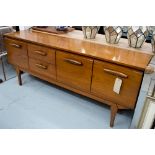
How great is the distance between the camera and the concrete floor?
151cm

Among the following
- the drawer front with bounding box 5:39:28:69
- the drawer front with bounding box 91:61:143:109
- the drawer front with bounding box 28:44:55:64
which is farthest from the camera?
the drawer front with bounding box 5:39:28:69

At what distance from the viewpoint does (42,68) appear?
162 centimetres

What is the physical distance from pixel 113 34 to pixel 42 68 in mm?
697

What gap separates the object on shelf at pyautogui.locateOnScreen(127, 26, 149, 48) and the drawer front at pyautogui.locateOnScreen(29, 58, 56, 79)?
0.68 m

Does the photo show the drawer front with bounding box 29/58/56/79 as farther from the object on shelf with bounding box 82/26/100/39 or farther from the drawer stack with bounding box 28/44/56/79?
the object on shelf with bounding box 82/26/100/39

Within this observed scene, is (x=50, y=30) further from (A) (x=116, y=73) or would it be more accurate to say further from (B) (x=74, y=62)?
(A) (x=116, y=73)

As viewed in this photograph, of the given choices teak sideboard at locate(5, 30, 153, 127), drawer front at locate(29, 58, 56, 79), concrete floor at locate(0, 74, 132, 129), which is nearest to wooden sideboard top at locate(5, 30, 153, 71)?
teak sideboard at locate(5, 30, 153, 127)

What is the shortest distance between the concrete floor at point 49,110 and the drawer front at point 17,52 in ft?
1.03

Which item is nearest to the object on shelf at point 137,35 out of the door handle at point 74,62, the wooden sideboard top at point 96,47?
the wooden sideboard top at point 96,47

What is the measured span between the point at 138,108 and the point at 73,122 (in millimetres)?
585

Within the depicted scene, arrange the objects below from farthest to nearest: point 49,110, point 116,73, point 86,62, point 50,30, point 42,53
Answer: point 50,30 < point 49,110 < point 42,53 < point 86,62 < point 116,73

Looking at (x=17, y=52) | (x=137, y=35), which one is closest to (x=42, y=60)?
(x=17, y=52)

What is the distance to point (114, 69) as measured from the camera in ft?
3.90
